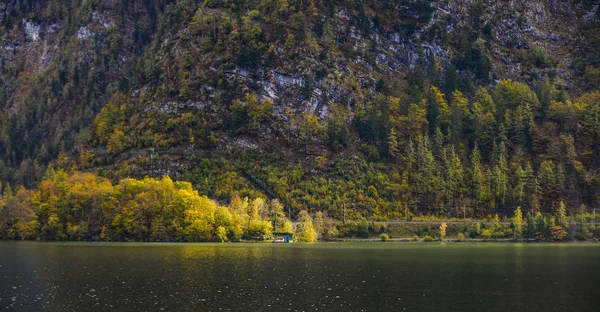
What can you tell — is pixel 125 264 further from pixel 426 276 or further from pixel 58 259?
pixel 426 276

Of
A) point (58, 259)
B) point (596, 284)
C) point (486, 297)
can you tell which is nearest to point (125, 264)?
point (58, 259)

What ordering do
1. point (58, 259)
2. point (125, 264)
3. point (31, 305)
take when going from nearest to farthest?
point (31, 305) → point (125, 264) → point (58, 259)

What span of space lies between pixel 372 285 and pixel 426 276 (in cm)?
1321

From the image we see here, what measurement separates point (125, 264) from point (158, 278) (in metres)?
21.7

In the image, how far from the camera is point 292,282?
10400 cm

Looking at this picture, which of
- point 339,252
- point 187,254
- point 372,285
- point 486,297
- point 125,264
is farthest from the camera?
point 339,252

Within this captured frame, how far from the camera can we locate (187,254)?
15038 cm

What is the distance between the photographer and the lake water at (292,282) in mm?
84438

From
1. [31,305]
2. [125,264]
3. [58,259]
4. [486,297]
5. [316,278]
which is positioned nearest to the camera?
[31,305]

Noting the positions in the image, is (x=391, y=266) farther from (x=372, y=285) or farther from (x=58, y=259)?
(x=58, y=259)

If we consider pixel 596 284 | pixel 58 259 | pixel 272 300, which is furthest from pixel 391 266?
pixel 58 259

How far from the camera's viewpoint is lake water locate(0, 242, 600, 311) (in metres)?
84.4

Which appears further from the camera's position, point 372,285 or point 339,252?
point 339,252

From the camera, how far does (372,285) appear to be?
3976 inches
